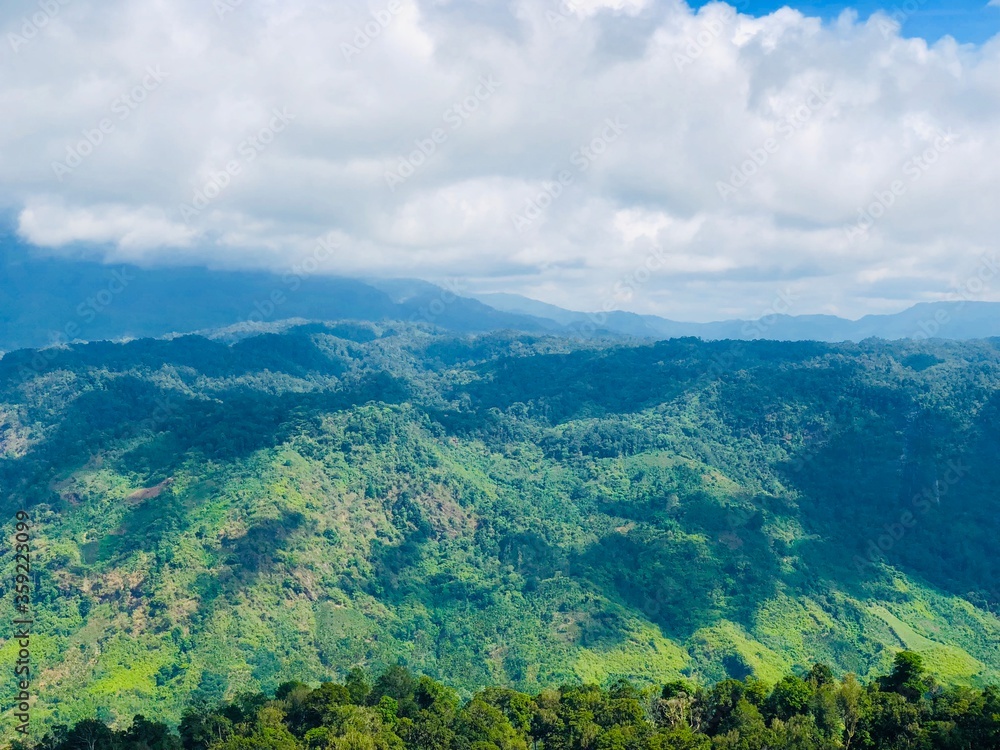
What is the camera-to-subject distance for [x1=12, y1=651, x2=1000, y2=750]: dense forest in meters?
40.6

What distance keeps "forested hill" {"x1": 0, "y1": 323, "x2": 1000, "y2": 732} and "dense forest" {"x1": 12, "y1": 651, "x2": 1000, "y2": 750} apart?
1205 inches

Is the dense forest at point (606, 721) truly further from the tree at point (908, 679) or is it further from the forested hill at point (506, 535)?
the forested hill at point (506, 535)

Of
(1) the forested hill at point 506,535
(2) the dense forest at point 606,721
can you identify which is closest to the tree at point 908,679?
(2) the dense forest at point 606,721

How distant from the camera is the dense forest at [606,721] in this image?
133ft

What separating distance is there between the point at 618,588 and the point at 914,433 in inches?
2615

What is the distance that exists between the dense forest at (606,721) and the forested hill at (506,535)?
30618 millimetres

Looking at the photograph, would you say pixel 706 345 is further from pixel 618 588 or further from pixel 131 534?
pixel 131 534

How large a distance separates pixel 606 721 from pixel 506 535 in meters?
69.2

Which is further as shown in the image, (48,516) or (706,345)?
(706,345)

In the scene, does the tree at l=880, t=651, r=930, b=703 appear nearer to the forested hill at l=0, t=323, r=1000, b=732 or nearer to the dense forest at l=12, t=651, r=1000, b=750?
the dense forest at l=12, t=651, r=1000, b=750

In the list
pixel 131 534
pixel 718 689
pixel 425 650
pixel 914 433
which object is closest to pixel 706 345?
pixel 914 433

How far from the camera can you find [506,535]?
114250mm

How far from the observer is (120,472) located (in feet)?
368

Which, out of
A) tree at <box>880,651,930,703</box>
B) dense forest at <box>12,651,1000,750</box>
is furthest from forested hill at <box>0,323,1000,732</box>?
tree at <box>880,651,930,703</box>
